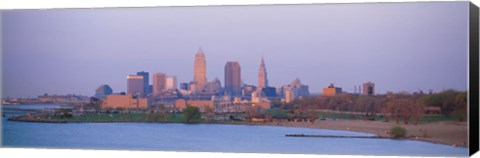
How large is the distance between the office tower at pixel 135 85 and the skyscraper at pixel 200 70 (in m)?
0.74

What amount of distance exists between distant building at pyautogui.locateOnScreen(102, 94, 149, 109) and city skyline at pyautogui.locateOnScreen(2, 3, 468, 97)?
14cm

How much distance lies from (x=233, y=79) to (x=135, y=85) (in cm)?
132

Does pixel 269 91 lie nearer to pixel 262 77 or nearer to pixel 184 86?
pixel 262 77

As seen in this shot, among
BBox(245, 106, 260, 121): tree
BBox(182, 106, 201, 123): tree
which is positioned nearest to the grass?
BBox(182, 106, 201, 123): tree

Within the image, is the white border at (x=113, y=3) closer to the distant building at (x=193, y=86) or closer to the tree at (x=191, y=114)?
the distant building at (x=193, y=86)

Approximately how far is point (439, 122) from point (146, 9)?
397 centimetres

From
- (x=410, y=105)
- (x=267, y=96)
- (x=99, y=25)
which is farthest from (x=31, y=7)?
(x=410, y=105)

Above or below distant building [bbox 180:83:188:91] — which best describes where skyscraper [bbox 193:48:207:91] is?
above

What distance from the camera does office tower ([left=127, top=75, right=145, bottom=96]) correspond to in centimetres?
1437

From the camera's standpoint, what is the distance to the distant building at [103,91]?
1450 centimetres

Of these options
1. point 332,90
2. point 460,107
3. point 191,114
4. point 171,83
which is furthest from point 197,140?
point 460,107

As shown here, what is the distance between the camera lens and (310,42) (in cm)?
1372

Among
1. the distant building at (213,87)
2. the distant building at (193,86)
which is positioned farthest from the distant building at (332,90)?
the distant building at (193,86)

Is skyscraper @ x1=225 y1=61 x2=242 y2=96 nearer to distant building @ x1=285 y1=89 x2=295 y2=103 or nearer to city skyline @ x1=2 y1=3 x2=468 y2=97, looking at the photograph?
city skyline @ x1=2 y1=3 x2=468 y2=97
